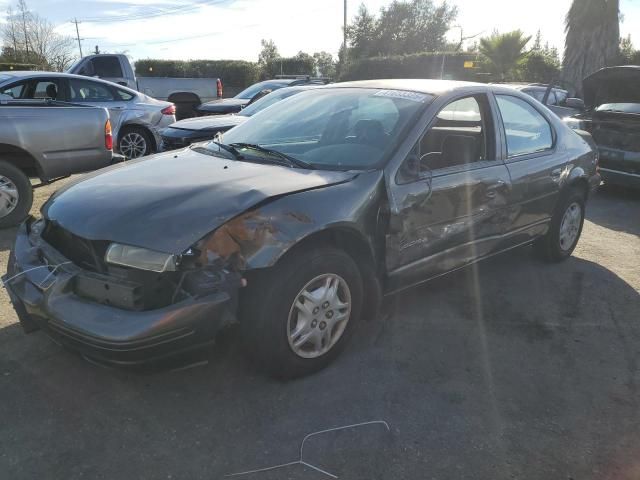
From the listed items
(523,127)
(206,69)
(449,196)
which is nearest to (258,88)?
(523,127)

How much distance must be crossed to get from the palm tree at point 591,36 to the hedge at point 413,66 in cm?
948

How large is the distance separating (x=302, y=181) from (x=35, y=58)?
32.7m

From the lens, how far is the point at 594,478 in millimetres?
2414

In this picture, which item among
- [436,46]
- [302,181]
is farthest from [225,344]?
[436,46]

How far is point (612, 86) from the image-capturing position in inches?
343

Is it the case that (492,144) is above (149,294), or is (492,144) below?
above

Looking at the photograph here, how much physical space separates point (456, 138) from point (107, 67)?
12685mm

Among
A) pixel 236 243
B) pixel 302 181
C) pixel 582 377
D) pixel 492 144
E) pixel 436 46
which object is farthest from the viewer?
pixel 436 46

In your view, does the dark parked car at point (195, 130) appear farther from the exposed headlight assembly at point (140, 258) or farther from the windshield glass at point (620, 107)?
the exposed headlight assembly at point (140, 258)

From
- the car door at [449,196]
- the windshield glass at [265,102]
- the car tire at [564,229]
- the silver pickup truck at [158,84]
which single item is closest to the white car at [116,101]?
the windshield glass at [265,102]

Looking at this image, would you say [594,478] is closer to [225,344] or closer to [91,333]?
[225,344]

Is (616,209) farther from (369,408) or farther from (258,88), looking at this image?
(258,88)

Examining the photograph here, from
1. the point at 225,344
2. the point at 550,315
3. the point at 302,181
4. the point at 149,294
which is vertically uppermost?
the point at 302,181

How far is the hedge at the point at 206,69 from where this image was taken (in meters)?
36.2
